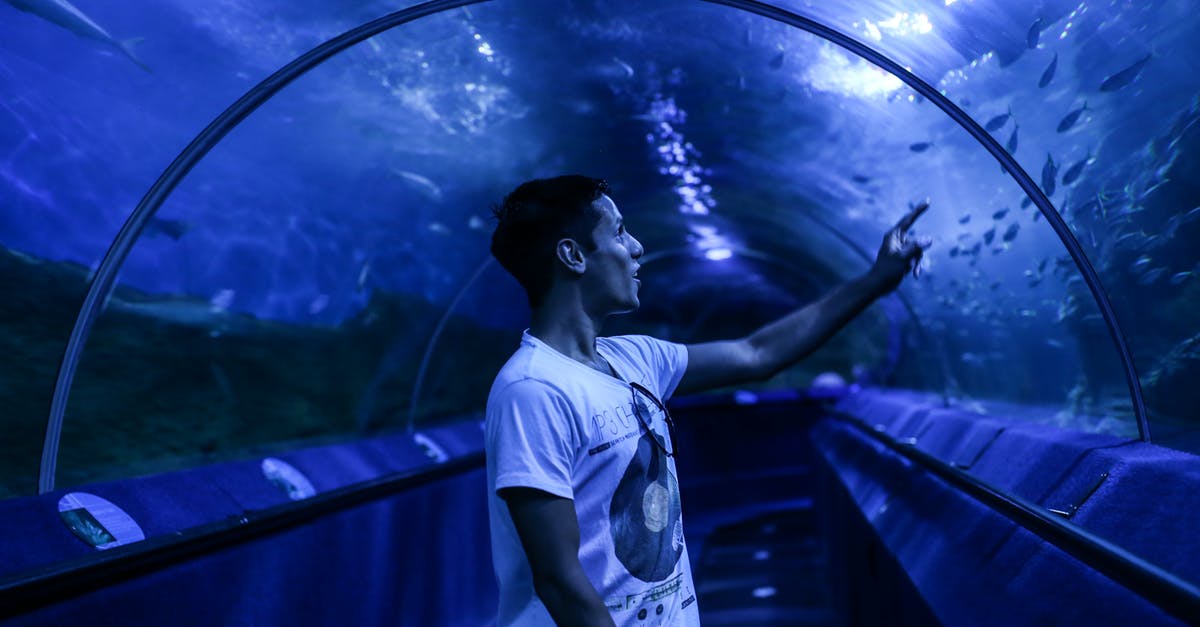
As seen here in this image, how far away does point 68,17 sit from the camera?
14.8 ft

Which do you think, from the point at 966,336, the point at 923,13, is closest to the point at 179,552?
the point at 923,13

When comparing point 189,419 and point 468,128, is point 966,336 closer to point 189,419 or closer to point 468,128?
point 468,128

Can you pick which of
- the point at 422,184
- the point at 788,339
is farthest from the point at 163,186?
the point at 788,339

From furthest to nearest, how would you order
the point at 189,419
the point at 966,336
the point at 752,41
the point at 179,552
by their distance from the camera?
the point at 966,336 → the point at 189,419 → the point at 752,41 → the point at 179,552

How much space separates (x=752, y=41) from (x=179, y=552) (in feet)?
15.3

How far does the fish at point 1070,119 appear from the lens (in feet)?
18.3

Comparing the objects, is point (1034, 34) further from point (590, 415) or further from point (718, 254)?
point (718, 254)

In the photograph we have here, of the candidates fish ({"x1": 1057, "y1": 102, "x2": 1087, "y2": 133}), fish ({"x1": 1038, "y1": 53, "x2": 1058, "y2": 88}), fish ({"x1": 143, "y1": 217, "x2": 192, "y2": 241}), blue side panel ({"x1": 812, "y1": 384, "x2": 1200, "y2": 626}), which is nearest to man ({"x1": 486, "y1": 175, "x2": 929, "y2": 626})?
blue side panel ({"x1": 812, "y1": 384, "x2": 1200, "y2": 626})

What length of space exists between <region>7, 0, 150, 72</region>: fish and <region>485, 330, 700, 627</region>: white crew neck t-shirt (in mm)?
3618

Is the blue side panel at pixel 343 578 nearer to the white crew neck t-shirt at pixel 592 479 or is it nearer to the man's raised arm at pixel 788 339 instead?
the white crew neck t-shirt at pixel 592 479

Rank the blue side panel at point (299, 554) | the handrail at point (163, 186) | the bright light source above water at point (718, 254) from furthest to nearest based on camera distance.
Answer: the bright light source above water at point (718, 254), the handrail at point (163, 186), the blue side panel at point (299, 554)

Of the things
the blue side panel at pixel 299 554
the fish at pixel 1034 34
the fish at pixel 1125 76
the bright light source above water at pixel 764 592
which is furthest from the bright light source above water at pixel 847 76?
the bright light source above water at pixel 764 592

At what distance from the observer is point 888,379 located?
17.7 metres

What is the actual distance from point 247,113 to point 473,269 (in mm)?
4465
